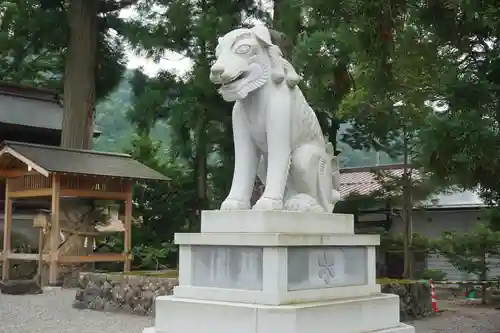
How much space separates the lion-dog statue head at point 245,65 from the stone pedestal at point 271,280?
0.95m

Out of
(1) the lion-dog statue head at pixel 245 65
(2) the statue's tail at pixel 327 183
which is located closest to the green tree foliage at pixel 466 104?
(2) the statue's tail at pixel 327 183

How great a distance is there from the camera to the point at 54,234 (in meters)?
13.2

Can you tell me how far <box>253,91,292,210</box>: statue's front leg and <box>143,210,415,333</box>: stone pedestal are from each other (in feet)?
0.87

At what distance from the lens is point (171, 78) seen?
15.7m

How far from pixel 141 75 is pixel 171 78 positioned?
1011 millimetres

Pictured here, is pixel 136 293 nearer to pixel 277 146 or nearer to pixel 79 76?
pixel 277 146

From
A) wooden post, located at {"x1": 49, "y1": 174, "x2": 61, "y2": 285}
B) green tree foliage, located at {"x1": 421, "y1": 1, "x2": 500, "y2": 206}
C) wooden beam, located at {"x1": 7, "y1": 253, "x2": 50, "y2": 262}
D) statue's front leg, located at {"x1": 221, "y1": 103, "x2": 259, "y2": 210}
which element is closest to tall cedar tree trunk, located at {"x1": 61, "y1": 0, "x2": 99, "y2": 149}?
wooden post, located at {"x1": 49, "y1": 174, "x2": 61, "y2": 285}

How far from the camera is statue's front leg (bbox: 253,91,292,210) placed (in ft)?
15.4

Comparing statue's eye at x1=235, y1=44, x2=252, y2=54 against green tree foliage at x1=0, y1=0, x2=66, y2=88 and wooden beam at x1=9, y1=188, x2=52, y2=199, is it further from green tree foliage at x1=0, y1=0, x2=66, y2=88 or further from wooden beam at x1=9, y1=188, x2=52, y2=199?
green tree foliage at x1=0, y1=0, x2=66, y2=88

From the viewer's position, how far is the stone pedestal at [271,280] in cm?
426

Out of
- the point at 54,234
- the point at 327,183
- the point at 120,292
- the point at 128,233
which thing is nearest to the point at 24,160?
the point at 54,234

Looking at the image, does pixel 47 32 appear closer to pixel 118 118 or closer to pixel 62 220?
pixel 62 220

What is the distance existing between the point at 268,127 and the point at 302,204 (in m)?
0.65

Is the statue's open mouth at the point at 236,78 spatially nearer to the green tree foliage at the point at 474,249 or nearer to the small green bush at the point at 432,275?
the green tree foliage at the point at 474,249
